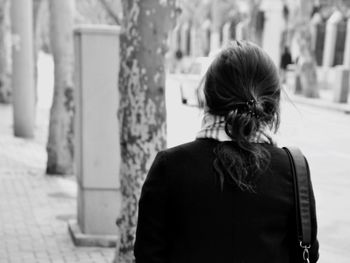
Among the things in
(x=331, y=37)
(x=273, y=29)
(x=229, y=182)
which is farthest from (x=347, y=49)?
(x=229, y=182)

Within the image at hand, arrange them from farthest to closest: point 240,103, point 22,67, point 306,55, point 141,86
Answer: point 306,55 → point 22,67 → point 141,86 → point 240,103

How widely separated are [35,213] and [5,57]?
11.8 m

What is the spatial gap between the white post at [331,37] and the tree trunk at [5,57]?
15.7 metres

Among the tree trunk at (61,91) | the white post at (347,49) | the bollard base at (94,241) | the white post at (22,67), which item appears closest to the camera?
the bollard base at (94,241)

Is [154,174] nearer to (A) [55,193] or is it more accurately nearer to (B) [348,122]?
(A) [55,193]

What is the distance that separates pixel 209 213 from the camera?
5.73 feet

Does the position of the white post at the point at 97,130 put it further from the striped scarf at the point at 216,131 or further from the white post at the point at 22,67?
the white post at the point at 22,67

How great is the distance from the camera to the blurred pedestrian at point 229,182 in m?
Result: 1.73

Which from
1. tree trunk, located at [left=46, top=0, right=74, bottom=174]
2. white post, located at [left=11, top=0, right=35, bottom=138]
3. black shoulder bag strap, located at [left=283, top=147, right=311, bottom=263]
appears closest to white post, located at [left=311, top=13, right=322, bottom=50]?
white post, located at [left=11, top=0, right=35, bottom=138]

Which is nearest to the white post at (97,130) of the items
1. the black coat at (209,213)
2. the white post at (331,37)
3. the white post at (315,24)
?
the black coat at (209,213)

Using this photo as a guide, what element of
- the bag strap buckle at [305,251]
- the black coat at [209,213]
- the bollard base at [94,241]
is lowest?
the bollard base at [94,241]

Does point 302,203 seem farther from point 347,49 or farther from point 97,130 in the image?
point 347,49

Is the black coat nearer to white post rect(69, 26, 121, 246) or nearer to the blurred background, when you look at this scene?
the blurred background

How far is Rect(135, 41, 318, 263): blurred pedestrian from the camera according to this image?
1.73m
